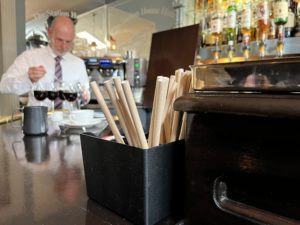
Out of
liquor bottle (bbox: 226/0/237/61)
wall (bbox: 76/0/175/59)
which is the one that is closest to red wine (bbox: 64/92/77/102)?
liquor bottle (bbox: 226/0/237/61)

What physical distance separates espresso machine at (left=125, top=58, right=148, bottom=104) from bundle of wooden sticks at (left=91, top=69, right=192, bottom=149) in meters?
3.19

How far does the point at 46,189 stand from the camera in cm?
56

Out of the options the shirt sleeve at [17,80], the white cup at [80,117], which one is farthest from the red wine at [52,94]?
the shirt sleeve at [17,80]

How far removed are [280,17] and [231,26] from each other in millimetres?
390

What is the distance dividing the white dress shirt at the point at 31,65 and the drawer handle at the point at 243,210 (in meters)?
2.20

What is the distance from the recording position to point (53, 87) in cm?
155

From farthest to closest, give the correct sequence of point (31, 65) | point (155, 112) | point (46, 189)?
point (31, 65), point (46, 189), point (155, 112)

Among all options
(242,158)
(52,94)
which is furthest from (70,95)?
(242,158)

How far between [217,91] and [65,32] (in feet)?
8.07

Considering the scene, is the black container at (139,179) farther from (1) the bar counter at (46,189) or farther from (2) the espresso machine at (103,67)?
(2) the espresso machine at (103,67)

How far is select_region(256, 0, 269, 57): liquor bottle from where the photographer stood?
2.12 metres

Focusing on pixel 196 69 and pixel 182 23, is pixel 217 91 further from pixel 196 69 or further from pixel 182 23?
pixel 182 23

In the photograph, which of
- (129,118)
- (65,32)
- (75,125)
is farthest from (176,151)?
(65,32)

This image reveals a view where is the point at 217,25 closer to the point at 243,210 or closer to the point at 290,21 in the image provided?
the point at 290,21
